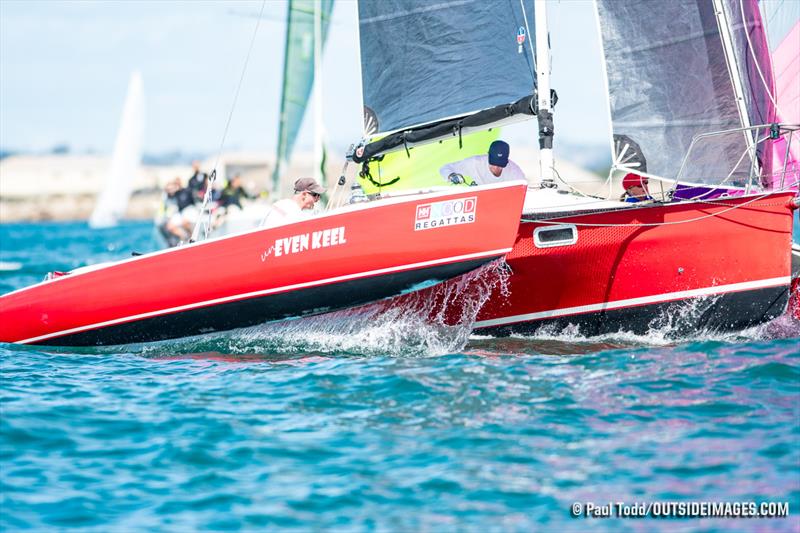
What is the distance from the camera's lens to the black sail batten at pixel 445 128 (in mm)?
9711

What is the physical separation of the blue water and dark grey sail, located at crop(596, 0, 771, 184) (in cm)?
166

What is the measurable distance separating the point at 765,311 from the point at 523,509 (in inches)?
176

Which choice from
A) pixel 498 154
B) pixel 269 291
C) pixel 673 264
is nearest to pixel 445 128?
pixel 498 154

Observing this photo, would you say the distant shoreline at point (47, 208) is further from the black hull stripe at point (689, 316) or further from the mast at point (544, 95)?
the black hull stripe at point (689, 316)

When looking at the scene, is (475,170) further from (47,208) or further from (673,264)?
(47,208)

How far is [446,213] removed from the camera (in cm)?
838

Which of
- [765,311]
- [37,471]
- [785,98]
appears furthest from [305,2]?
[37,471]

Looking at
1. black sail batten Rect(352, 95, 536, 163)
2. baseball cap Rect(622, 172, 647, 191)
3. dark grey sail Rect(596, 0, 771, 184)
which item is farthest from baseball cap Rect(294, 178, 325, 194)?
baseball cap Rect(622, 172, 647, 191)

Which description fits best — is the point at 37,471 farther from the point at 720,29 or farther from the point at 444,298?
the point at 720,29

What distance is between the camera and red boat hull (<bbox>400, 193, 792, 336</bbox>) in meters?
8.76

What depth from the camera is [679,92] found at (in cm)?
949

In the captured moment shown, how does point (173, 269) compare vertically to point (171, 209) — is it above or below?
below

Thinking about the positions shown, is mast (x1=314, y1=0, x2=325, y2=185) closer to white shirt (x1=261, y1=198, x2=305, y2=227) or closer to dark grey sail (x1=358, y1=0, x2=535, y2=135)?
dark grey sail (x1=358, y1=0, x2=535, y2=135)

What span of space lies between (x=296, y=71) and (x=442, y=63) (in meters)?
17.8
